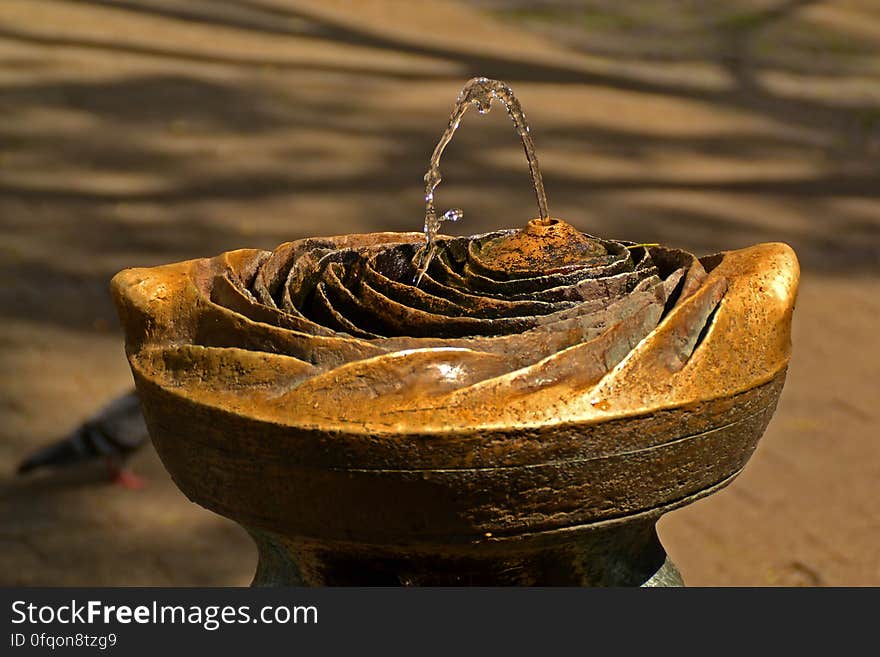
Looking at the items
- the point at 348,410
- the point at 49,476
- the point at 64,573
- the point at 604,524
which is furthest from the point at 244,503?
the point at 49,476

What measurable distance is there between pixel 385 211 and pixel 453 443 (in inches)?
126

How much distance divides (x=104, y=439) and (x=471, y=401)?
6.24 ft

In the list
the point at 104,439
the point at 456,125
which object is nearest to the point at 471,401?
the point at 456,125

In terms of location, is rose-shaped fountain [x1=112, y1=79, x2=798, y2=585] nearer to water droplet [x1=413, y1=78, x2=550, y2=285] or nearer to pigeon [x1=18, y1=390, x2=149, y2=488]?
water droplet [x1=413, y1=78, x2=550, y2=285]

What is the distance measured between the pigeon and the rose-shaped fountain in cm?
146

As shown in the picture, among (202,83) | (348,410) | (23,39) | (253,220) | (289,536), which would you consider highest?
(23,39)

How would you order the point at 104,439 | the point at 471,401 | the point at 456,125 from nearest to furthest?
1. the point at 471,401
2. the point at 456,125
3. the point at 104,439

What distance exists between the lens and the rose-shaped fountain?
1.29 m

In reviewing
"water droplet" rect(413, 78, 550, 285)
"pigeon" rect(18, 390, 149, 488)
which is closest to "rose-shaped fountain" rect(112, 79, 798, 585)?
"water droplet" rect(413, 78, 550, 285)

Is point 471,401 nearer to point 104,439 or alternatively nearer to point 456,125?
point 456,125

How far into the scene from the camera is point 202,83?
17.9 ft

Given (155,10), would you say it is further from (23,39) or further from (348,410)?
(348,410)

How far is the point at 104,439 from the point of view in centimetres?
300

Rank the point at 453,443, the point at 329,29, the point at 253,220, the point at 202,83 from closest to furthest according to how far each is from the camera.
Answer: the point at 453,443 → the point at 253,220 → the point at 202,83 → the point at 329,29
